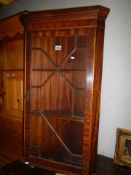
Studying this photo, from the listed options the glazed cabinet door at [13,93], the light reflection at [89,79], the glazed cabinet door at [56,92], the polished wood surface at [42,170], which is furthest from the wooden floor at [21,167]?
the light reflection at [89,79]

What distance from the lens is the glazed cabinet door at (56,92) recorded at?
4.44 feet

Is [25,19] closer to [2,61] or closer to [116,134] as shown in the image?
[2,61]

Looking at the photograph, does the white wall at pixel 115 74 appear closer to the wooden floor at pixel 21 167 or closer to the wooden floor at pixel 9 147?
the wooden floor at pixel 21 167

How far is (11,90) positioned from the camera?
6.49 ft

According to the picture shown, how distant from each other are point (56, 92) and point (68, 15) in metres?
0.65

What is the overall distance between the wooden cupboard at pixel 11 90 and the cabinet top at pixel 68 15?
1.43 feet

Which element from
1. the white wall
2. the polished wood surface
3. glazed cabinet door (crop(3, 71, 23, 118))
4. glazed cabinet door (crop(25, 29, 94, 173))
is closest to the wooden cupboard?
glazed cabinet door (crop(3, 71, 23, 118))

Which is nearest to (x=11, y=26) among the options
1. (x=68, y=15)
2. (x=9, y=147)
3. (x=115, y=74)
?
(x=68, y=15)

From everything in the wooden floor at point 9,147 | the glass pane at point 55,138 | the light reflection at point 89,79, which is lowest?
the wooden floor at point 9,147

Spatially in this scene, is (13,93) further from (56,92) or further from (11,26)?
(11,26)

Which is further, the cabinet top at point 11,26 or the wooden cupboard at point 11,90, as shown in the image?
the wooden cupboard at point 11,90

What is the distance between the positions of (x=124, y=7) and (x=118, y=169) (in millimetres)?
1248

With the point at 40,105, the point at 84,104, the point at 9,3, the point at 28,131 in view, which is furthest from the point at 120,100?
the point at 9,3

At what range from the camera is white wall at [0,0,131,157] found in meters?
1.43
